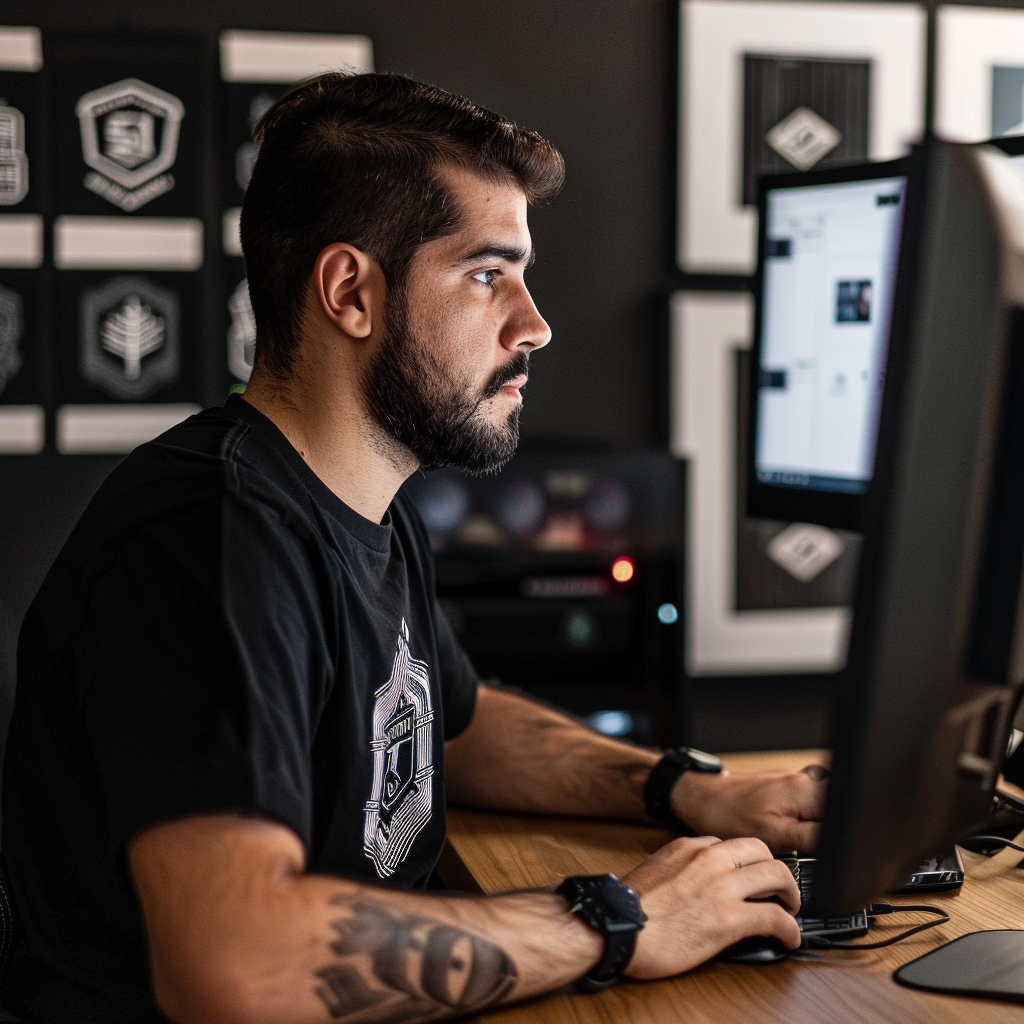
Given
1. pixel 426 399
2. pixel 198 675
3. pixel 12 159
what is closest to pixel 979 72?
pixel 426 399

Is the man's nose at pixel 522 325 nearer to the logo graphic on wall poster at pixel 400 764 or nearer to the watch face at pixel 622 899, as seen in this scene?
the logo graphic on wall poster at pixel 400 764

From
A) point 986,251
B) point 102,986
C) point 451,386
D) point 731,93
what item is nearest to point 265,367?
point 451,386

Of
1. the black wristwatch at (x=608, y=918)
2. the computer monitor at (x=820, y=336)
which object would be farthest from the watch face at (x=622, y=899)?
the computer monitor at (x=820, y=336)

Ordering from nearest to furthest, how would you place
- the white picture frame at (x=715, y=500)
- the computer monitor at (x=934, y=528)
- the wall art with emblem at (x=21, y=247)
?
the computer monitor at (x=934, y=528) < the wall art with emblem at (x=21, y=247) < the white picture frame at (x=715, y=500)

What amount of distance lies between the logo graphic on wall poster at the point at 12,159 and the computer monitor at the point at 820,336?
4.63 feet

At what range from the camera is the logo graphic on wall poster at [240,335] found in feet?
7.39

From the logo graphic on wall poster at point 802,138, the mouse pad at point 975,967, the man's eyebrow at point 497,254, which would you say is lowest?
the mouse pad at point 975,967

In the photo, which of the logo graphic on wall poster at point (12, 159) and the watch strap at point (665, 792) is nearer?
the watch strap at point (665, 792)

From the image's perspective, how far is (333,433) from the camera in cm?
114

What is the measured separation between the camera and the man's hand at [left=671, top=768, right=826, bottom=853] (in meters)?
1.15

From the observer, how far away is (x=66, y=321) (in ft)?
7.30

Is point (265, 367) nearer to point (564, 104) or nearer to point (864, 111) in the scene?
point (564, 104)

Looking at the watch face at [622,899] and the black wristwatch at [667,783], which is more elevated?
the watch face at [622,899]

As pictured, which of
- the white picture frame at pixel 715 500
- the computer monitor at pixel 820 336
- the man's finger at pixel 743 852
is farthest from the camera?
the white picture frame at pixel 715 500
